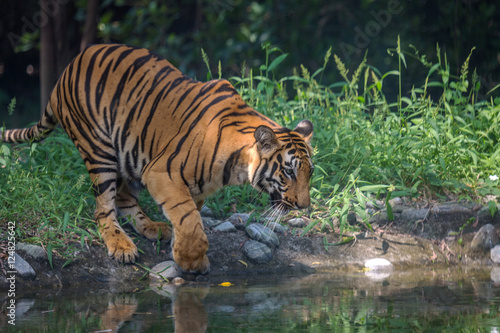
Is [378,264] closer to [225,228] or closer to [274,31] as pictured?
[225,228]

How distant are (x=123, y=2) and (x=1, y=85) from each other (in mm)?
3011

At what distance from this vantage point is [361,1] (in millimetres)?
9203

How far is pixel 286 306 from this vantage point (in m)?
3.45

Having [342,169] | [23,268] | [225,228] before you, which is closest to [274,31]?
[342,169]

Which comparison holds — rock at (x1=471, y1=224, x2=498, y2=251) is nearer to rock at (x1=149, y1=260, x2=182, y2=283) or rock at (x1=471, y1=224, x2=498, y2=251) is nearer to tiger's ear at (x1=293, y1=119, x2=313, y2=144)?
tiger's ear at (x1=293, y1=119, x2=313, y2=144)

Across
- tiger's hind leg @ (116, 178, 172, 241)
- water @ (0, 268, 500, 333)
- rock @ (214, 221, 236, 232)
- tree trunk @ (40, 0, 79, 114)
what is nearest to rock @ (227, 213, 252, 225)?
rock @ (214, 221, 236, 232)

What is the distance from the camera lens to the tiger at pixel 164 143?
4.14 m

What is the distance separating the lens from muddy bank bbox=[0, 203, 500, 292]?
13.7ft

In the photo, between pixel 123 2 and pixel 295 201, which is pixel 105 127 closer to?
pixel 295 201

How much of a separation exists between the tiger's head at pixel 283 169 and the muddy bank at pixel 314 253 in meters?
0.63

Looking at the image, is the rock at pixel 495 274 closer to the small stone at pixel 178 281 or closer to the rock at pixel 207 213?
the small stone at pixel 178 281

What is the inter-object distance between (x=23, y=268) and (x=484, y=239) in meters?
3.20

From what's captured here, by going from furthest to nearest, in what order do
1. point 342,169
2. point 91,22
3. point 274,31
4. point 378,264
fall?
1. point 274,31
2. point 91,22
3. point 342,169
4. point 378,264

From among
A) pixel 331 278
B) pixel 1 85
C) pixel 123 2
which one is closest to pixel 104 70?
pixel 331 278
